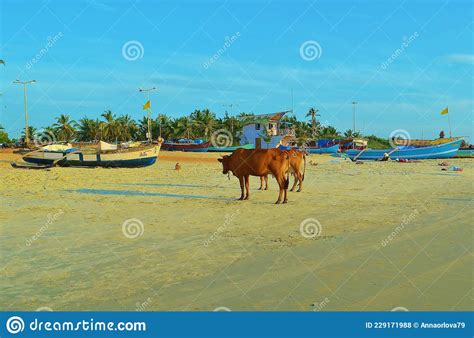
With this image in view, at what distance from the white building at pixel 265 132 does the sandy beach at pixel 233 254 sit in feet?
165

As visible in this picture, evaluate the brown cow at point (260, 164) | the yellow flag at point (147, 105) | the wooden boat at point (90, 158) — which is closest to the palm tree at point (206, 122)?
the yellow flag at point (147, 105)

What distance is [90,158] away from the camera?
93.6 feet

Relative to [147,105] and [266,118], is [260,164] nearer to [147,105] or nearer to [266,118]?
[147,105]

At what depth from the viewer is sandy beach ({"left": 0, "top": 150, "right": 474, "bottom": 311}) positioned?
529 centimetres

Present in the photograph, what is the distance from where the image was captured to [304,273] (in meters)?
6.23

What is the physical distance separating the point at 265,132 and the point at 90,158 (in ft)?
130

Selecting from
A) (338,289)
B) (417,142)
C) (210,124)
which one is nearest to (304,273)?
(338,289)

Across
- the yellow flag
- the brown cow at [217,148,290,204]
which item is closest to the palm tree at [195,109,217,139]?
the yellow flag

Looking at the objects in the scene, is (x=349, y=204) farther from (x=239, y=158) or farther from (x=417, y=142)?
(x=417, y=142)

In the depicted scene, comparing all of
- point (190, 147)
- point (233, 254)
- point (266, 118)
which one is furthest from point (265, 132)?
point (233, 254)

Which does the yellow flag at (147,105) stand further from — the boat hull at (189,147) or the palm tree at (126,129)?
the palm tree at (126,129)

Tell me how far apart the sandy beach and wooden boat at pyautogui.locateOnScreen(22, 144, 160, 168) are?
1447 cm

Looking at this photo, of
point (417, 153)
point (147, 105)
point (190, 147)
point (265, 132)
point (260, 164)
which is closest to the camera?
point (260, 164)

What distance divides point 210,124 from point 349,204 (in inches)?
3403
